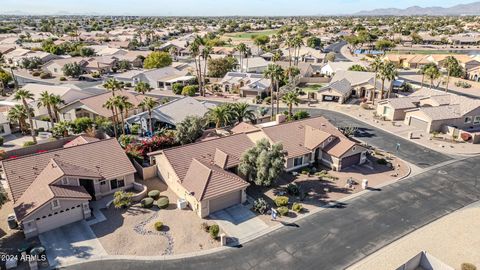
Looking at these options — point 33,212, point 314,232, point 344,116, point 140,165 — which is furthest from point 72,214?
point 344,116

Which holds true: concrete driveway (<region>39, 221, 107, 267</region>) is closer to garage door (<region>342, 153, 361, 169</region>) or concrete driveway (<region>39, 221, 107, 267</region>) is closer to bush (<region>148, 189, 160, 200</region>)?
bush (<region>148, 189, 160, 200</region>)

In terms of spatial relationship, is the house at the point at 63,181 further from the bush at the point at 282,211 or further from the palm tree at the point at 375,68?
the palm tree at the point at 375,68

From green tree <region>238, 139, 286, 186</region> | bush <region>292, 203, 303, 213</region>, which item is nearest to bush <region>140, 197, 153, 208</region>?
green tree <region>238, 139, 286, 186</region>

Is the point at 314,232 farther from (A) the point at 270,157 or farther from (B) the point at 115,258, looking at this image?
(B) the point at 115,258

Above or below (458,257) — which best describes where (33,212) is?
above

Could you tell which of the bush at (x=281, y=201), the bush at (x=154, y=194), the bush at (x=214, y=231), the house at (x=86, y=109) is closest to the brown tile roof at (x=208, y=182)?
the bush at (x=214, y=231)

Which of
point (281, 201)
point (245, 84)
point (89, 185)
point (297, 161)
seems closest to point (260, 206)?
point (281, 201)
